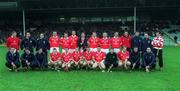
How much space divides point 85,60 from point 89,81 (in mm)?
2720

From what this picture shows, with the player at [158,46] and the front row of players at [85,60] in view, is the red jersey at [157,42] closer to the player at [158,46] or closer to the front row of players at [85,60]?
the player at [158,46]

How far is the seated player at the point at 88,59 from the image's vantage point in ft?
47.4

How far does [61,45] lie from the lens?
15359 mm

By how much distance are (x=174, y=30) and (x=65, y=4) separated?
1315 cm

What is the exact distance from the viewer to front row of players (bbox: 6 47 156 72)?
14.3 metres

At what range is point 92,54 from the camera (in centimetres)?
1456

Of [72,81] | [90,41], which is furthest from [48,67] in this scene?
[72,81]

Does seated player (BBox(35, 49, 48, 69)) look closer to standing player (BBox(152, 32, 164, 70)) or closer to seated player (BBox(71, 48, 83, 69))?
seated player (BBox(71, 48, 83, 69))

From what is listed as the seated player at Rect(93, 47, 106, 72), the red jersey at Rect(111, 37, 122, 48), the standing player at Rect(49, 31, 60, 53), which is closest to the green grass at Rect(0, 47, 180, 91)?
the seated player at Rect(93, 47, 106, 72)

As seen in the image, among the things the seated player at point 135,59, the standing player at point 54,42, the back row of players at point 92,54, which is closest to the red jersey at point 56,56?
the back row of players at point 92,54

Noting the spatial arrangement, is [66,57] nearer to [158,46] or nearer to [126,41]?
[126,41]

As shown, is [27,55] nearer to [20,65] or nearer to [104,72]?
[20,65]

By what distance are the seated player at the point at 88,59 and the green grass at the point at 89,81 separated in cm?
65

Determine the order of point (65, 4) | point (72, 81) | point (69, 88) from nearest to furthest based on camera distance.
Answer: point (69, 88) → point (72, 81) → point (65, 4)
